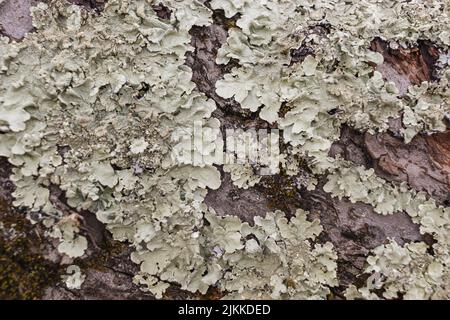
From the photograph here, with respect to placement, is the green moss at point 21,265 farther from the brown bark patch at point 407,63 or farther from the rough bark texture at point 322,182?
the brown bark patch at point 407,63

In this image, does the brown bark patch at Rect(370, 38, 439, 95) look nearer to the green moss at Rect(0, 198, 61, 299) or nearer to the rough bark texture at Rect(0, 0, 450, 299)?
the rough bark texture at Rect(0, 0, 450, 299)

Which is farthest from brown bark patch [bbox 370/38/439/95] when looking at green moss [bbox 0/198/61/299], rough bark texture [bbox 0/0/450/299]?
green moss [bbox 0/198/61/299]

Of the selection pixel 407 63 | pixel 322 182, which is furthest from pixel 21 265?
pixel 407 63

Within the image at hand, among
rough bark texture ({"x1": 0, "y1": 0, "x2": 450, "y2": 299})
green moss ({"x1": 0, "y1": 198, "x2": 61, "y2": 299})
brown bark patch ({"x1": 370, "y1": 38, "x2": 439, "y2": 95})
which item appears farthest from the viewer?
brown bark patch ({"x1": 370, "y1": 38, "x2": 439, "y2": 95})

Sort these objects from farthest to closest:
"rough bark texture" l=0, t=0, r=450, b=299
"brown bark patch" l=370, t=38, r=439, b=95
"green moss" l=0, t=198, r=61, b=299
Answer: "brown bark patch" l=370, t=38, r=439, b=95 → "rough bark texture" l=0, t=0, r=450, b=299 → "green moss" l=0, t=198, r=61, b=299

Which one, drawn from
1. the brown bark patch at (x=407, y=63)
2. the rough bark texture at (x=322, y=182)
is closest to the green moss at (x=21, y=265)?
the rough bark texture at (x=322, y=182)

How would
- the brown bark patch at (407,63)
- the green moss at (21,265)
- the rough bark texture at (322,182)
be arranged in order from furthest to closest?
the brown bark patch at (407,63) < the rough bark texture at (322,182) < the green moss at (21,265)

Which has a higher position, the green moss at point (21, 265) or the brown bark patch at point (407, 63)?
the brown bark patch at point (407, 63)

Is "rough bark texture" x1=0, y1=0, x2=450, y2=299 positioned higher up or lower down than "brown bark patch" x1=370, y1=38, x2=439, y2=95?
lower down
